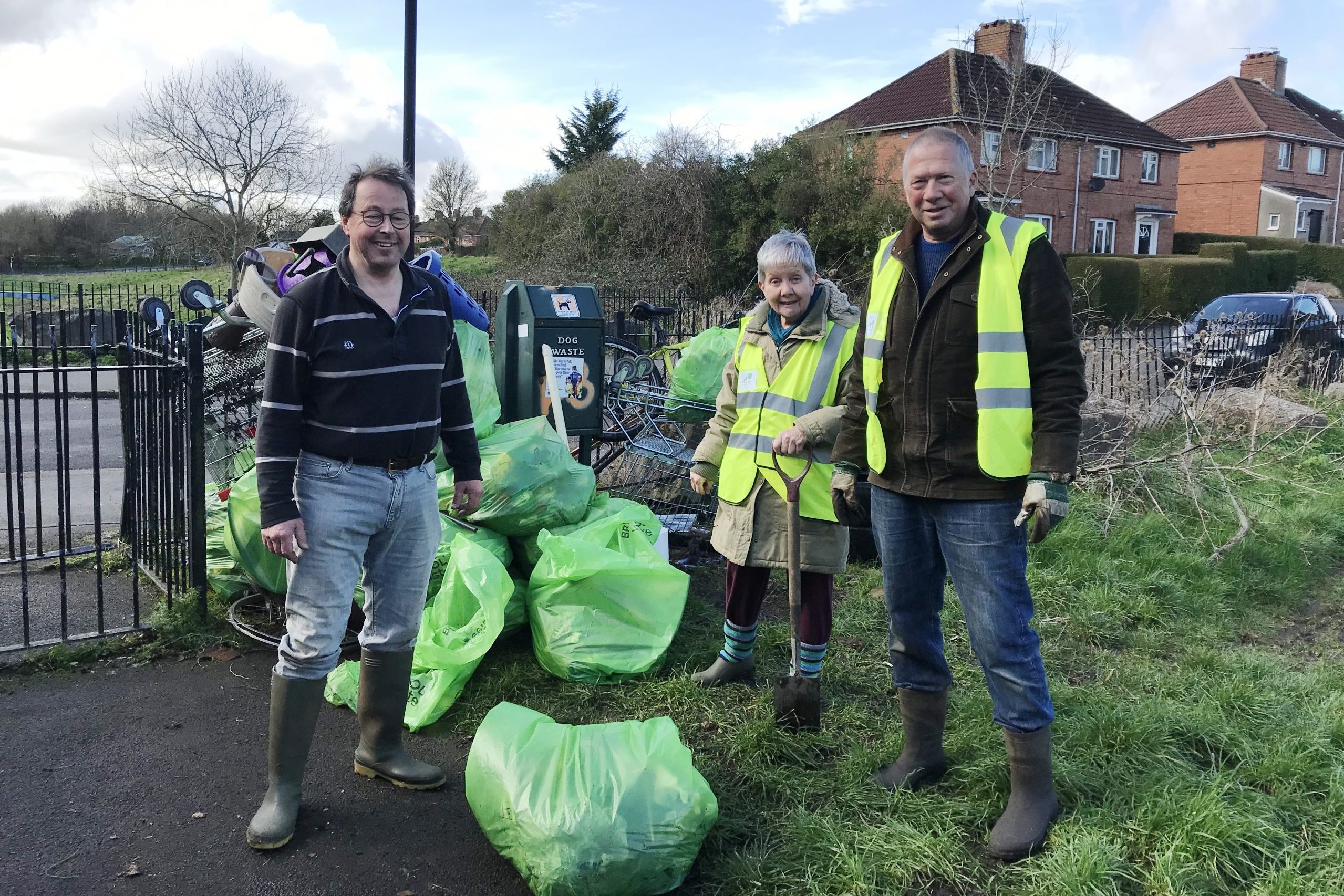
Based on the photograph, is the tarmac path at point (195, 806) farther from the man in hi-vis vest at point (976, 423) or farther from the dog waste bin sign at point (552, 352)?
the dog waste bin sign at point (552, 352)

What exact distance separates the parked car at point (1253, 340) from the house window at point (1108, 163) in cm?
1699

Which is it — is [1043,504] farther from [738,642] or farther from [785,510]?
[738,642]

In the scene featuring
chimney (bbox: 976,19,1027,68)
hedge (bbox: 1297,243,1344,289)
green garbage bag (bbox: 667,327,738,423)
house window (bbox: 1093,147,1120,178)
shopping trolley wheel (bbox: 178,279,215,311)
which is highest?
chimney (bbox: 976,19,1027,68)

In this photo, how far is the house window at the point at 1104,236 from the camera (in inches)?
1213

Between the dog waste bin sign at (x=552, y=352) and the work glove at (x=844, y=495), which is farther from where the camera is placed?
the dog waste bin sign at (x=552, y=352)

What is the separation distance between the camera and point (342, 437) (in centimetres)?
262

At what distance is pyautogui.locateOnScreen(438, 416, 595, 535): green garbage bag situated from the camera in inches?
162

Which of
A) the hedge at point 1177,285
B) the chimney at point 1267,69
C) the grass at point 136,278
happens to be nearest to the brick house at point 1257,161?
the chimney at point 1267,69

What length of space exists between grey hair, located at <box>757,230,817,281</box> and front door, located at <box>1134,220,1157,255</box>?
33065 millimetres

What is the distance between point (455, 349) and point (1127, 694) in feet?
9.26

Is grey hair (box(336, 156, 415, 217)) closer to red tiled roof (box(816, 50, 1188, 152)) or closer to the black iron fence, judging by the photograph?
the black iron fence

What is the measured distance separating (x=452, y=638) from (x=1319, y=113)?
55.0 metres

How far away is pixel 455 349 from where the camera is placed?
3033mm

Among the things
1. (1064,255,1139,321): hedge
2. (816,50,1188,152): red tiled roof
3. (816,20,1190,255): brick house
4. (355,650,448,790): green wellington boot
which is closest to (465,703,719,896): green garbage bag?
(355,650,448,790): green wellington boot
